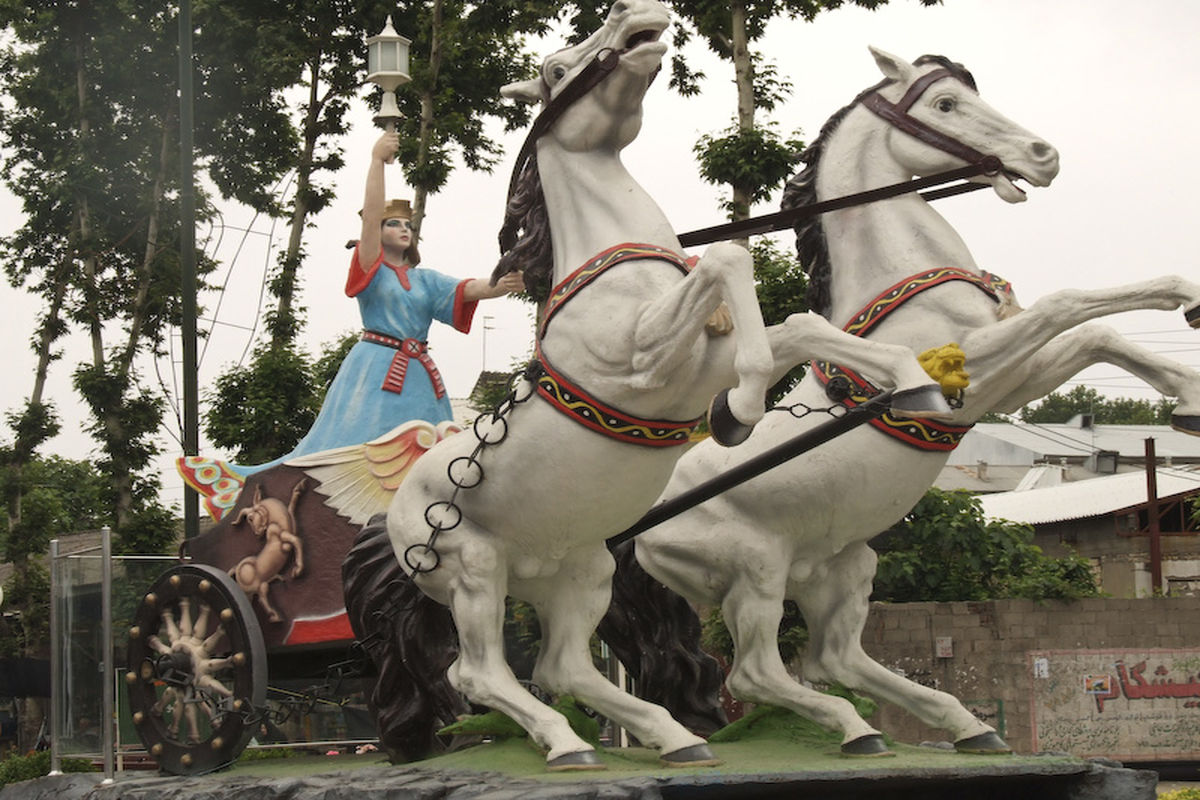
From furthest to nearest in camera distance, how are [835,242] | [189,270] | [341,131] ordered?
[341,131]
[189,270]
[835,242]

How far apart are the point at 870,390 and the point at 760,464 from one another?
1.74 feet

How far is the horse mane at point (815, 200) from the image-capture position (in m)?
6.45

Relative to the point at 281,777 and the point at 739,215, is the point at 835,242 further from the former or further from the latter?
the point at 739,215

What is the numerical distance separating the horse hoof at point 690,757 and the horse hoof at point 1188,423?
197 centimetres

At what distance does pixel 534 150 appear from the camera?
5910 millimetres

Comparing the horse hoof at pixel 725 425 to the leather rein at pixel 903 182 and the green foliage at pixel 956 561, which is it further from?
the green foliage at pixel 956 561

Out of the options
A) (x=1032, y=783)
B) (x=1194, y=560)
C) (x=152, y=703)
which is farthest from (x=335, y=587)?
(x=1194, y=560)

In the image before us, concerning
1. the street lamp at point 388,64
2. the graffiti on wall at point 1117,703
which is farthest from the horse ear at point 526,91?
the graffiti on wall at point 1117,703

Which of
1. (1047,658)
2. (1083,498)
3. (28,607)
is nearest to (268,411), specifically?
(28,607)

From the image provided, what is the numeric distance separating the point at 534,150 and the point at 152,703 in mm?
2603

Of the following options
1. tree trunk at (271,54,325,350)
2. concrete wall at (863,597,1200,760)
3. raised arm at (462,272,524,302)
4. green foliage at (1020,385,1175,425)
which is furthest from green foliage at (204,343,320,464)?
green foliage at (1020,385,1175,425)

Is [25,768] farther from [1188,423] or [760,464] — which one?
[1188,423]

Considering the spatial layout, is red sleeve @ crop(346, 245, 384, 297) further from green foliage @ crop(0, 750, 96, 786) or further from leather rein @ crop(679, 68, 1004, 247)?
green foliage @ crop(0, 750, 96, 786)

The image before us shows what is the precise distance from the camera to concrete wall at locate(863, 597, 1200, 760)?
45.4ft
